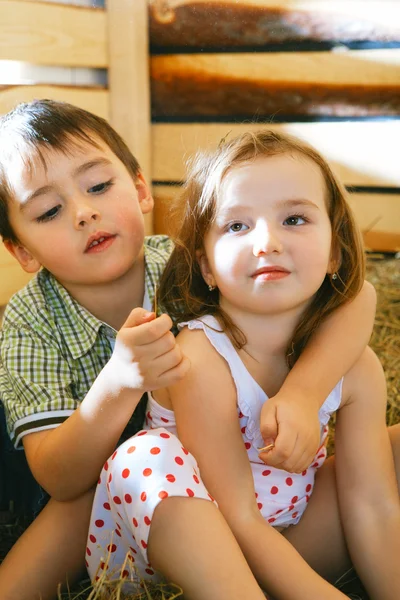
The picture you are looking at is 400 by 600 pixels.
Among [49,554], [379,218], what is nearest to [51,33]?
[49,554]

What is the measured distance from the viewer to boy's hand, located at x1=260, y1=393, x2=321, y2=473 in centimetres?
88

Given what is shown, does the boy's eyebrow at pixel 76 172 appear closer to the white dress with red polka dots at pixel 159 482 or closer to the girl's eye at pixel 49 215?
the girl's eye at pixel 49 215

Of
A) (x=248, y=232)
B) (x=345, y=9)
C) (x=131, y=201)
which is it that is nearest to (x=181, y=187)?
(x=131, y=201)

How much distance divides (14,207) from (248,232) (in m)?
0.37

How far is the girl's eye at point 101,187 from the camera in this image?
1108 millimetres

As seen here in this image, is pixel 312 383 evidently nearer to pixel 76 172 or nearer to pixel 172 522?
pixel 172 522

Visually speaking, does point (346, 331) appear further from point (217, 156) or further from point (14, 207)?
point (14, 207)

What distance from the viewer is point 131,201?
1153mm

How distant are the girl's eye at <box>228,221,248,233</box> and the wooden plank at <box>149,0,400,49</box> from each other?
44 centimetres

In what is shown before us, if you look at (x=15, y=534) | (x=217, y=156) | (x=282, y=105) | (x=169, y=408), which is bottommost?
(x=15, y=534)

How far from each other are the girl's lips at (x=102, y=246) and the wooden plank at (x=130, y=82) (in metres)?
0.47

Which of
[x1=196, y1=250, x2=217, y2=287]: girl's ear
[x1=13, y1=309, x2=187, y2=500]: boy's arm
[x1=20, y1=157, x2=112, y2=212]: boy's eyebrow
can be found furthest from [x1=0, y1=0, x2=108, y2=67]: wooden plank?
[x1=13, y1=309, x2=187, y2=500]: boy's arm

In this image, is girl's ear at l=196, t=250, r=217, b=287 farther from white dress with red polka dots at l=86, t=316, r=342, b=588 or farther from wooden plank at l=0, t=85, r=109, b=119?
wooden plank at l=0, t=85, r=109, b=119

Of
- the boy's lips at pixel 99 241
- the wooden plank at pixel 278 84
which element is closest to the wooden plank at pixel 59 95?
the wooden plank at pixel 278 84
